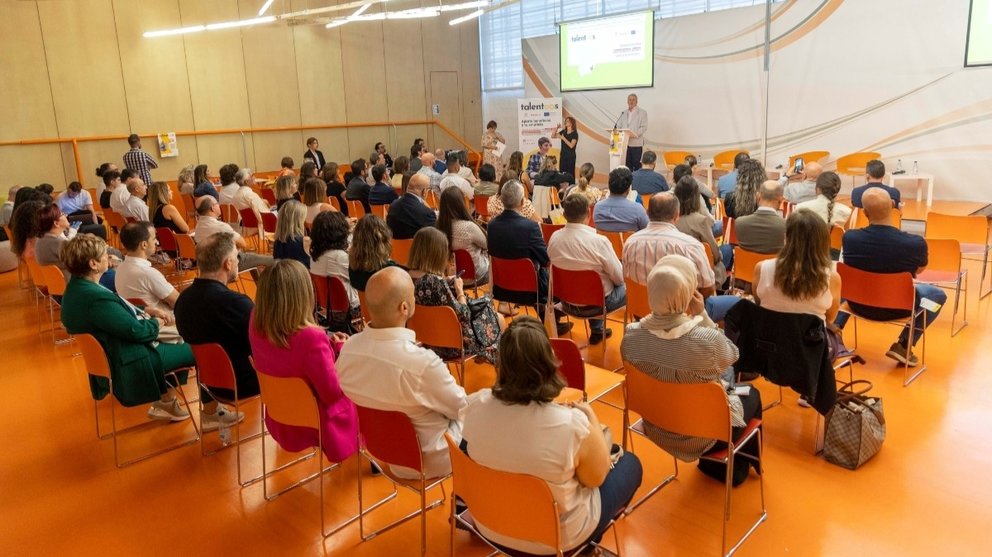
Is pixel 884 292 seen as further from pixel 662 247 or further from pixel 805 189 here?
pixel 805 189

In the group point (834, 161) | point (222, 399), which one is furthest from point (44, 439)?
point (834, 161)

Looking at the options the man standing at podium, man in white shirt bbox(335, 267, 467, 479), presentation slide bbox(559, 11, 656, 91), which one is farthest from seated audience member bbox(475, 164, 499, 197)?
presentation slide bbox(559, 11, 656, 91)

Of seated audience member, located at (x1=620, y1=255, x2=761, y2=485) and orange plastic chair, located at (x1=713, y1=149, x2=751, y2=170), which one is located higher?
orange plastic chair, located at (x1=713, y1=149, x2=751, y2=170)

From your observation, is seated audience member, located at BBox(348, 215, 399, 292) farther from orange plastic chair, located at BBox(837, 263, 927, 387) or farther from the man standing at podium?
the man standing at podium

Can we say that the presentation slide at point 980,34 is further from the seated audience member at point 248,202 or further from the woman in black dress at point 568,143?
the seated audience member at point 248,202

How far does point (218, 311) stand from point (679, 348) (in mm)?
2423

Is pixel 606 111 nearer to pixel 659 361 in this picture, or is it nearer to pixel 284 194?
pixel 284 194

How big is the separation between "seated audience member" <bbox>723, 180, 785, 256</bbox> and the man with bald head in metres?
0.57

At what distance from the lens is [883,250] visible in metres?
4.36

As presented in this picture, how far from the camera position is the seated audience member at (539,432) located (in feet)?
6.85

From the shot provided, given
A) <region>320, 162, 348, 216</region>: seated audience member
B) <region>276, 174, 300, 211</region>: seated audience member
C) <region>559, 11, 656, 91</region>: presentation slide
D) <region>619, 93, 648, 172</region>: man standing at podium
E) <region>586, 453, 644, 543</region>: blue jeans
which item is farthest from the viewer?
<region>559, 11, 656, 91</region>: presentation slide

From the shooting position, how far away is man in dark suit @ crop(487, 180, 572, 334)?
199 inches

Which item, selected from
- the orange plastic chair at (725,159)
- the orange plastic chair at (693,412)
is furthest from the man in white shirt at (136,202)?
the orange plastic chair at (725,159)

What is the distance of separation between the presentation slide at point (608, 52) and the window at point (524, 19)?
1.23 m
